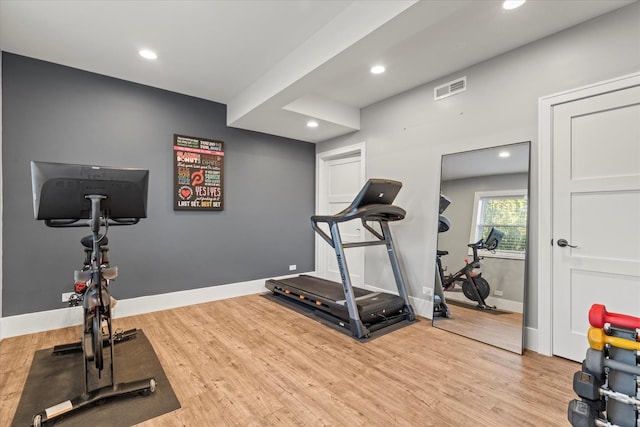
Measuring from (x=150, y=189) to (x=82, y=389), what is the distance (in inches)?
90.0

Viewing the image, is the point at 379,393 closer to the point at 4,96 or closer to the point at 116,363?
the point at 116,363

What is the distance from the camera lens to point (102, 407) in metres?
1.80

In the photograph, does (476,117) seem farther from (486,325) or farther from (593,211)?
(486,325)

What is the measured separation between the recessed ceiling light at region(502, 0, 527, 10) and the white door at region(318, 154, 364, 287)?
253cm

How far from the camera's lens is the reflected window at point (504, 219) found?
271cm

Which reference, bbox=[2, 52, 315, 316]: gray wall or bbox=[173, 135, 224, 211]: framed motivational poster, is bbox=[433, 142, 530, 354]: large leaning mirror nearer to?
bbox=[2, 52, 315, 316]: gray wall

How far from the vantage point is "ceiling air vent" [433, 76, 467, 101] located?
3146mm

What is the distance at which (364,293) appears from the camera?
3.62 m

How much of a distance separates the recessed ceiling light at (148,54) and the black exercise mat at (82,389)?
9.07ft

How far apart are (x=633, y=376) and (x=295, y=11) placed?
2.85 m

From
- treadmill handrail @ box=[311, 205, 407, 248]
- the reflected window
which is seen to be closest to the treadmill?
treadmill handrail @ box=[311, 205, 407, 248]

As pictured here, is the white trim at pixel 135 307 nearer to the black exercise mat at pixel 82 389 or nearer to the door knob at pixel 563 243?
the black exercise mat at pixel 82 389

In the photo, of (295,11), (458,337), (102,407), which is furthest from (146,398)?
(295,11)

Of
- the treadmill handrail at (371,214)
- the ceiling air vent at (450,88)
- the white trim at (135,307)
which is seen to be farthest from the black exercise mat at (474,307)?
the white trim at (135,307)
